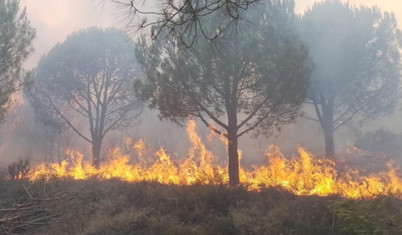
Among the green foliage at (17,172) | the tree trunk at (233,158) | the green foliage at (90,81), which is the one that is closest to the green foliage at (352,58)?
the tree trunk at (233,158)

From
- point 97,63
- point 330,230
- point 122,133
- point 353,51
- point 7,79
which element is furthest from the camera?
point 122,133

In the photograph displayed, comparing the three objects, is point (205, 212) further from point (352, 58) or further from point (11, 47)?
point (352, 58)

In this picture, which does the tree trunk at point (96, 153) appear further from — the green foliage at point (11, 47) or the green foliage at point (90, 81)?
the green foliage at point (11, 47)

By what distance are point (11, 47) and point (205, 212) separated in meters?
12.2

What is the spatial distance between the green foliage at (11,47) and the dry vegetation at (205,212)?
21.7ft

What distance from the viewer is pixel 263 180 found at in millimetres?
12336

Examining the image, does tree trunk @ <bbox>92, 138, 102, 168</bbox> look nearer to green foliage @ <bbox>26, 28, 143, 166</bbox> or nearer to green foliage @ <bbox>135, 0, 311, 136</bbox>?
green foliage @ <bbox>26, 28, 143, 166</bbox>

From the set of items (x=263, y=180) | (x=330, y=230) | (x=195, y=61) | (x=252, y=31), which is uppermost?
(x=252, y=31)

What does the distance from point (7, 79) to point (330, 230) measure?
15.1 meters

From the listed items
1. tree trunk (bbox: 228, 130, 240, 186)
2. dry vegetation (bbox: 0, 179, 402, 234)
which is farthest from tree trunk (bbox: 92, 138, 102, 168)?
tree trunk (bbox: 228, 130, 240, 186)

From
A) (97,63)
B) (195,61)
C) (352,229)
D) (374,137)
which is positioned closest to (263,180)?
(195,61)

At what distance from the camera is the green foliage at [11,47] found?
49.5ft

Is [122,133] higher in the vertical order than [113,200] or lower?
higher

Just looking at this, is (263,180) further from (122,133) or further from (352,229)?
(122,133)
